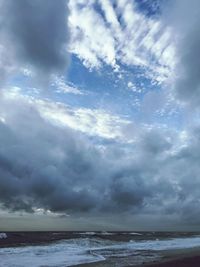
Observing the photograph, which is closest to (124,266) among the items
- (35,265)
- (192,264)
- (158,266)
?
(158,266)

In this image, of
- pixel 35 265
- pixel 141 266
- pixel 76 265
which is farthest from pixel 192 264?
pixel 35 265

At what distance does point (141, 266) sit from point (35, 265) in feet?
30.7

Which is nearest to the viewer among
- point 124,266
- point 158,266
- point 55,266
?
point 158,266

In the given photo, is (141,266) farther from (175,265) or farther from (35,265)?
(35,265)

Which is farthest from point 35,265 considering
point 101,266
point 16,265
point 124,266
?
point 124,266

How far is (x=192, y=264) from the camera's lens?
91.2 ft

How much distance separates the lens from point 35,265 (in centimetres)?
3106

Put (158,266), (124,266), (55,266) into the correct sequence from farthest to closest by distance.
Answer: (55,266)
(124,266)
(158,266)

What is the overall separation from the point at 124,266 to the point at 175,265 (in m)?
4.07

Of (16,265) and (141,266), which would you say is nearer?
(141,266)

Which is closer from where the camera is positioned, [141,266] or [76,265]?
[141,266]

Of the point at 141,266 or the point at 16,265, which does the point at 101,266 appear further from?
the point at 16,265

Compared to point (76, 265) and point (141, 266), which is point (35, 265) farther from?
point (141, 266)

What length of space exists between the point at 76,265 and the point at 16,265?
517 cm
